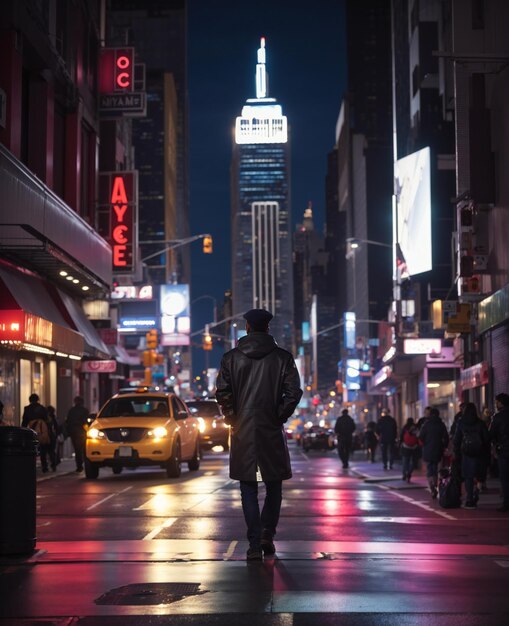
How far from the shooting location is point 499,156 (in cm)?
3394

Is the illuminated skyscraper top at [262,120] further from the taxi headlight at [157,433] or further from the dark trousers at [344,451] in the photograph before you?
the taxi headlight at [157,433]

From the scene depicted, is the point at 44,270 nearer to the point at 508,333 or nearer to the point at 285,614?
the point at 508,333

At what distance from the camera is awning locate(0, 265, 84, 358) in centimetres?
2850

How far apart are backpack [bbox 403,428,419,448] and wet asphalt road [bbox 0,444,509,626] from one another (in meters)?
9.77

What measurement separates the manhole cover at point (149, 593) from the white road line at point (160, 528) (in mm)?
3870

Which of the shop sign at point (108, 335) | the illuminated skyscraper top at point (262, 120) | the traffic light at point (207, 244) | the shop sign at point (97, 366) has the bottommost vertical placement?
the shop sign at point (97, 366)

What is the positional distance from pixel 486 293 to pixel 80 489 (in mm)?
16347

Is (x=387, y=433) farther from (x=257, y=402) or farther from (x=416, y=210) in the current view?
(x=257, y=402)

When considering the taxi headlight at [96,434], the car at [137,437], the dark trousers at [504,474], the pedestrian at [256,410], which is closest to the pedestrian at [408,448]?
the car at [137,437]

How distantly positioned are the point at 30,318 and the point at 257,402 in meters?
19.4

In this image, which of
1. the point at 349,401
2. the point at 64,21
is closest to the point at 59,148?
the point at 64,21

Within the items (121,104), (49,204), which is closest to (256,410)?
(49,204)

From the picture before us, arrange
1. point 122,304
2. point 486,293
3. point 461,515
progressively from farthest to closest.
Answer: point 122,304 → point 486,293 → point 461,515

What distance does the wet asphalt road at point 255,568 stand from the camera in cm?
782
